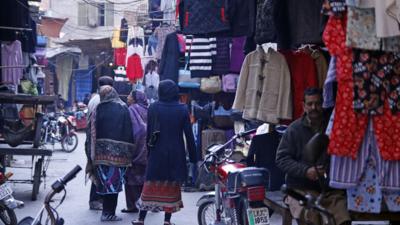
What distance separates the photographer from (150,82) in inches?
599

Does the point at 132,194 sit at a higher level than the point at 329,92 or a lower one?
lower

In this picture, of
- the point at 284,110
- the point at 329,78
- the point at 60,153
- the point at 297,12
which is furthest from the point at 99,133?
the point at 60,153

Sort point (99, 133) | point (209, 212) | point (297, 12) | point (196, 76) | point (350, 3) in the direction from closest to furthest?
point (350, 3) < point (297, 12) < point (209, 212) < point (99, 133) < point (196, 76)

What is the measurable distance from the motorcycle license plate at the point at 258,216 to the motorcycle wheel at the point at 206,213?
4.62 feet

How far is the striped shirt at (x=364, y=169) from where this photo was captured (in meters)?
4.88

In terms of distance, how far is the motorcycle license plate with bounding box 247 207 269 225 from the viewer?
19.8ft

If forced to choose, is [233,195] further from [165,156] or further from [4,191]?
[4,191]

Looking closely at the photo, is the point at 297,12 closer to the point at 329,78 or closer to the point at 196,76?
the point at 329,78

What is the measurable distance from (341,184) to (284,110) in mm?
1442

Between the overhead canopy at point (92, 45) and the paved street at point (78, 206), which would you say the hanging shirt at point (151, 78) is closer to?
the paved street at point (78, 206)

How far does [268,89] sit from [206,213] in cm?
207

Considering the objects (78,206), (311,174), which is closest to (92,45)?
(78,206)

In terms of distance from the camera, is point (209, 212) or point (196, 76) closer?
point (209, 212)

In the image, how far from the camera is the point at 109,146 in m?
8.58
